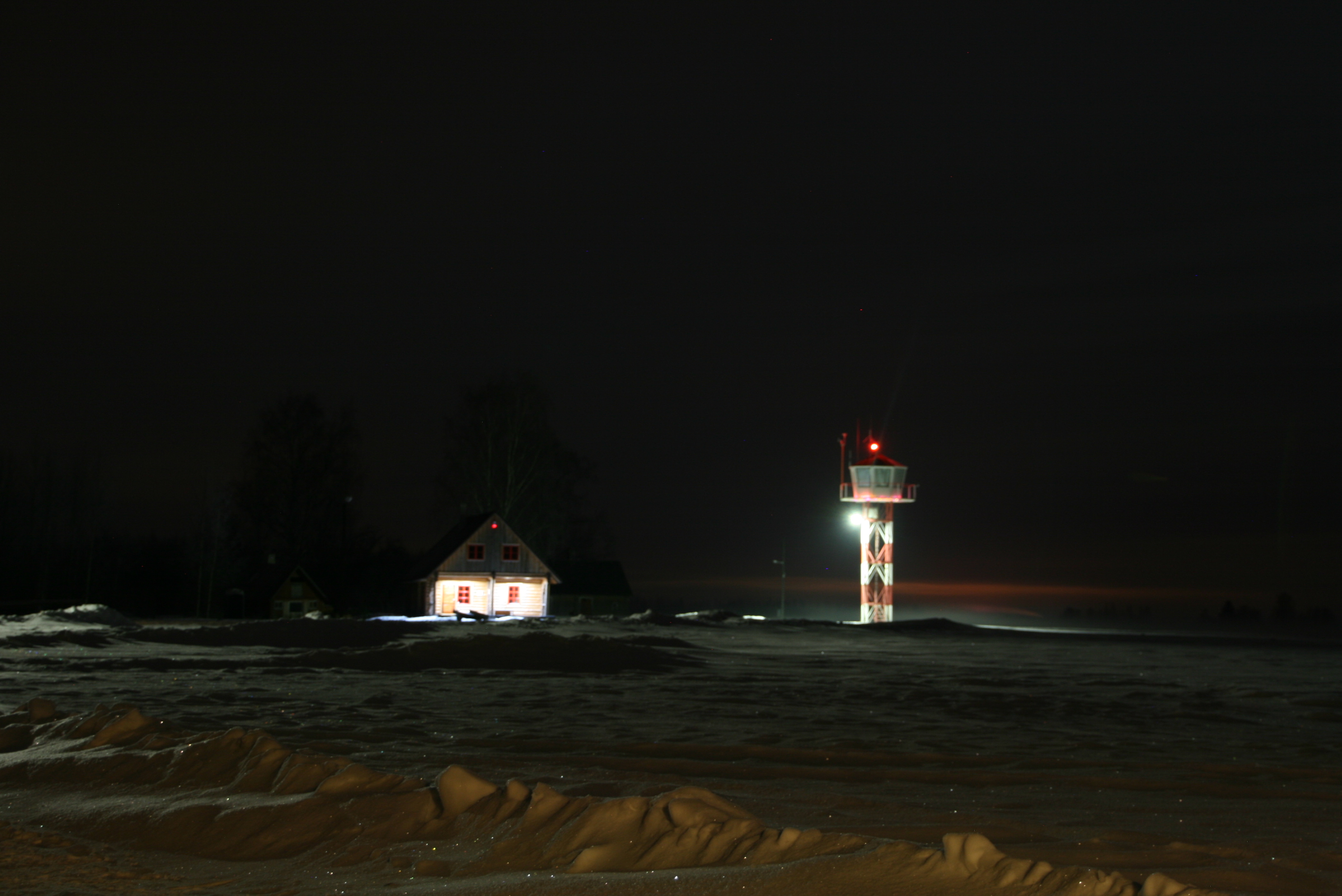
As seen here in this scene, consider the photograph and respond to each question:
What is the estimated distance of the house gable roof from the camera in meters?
53.9

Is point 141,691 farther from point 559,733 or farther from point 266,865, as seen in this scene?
point 266,865

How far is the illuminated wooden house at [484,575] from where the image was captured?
5409cm

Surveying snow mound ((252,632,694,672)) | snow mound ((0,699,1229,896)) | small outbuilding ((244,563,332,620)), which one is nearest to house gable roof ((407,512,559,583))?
small outbuilding ((244,563,332,620))

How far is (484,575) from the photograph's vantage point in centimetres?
5466

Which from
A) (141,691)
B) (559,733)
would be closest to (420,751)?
(559,733)

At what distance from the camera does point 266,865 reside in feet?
18.7

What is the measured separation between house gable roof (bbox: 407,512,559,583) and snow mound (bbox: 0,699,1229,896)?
46.0 m

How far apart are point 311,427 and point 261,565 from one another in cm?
807

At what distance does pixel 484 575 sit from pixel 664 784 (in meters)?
47.8

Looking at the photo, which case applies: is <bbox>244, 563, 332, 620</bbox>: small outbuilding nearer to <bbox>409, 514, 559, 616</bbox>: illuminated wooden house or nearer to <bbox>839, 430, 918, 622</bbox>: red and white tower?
<bbox>409, 514, 559, 616</bbox>: illuminated wooden house

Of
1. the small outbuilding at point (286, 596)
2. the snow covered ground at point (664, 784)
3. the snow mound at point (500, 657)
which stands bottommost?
the small outbuilding at point (286, 596)

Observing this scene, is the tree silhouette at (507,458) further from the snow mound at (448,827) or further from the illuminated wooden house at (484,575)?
the snow mound at (448,827)

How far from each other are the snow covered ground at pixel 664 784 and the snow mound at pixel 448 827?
0.7 inches

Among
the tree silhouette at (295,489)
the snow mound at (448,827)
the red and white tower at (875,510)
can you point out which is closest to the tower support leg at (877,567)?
the red and white tower at (875,510)
